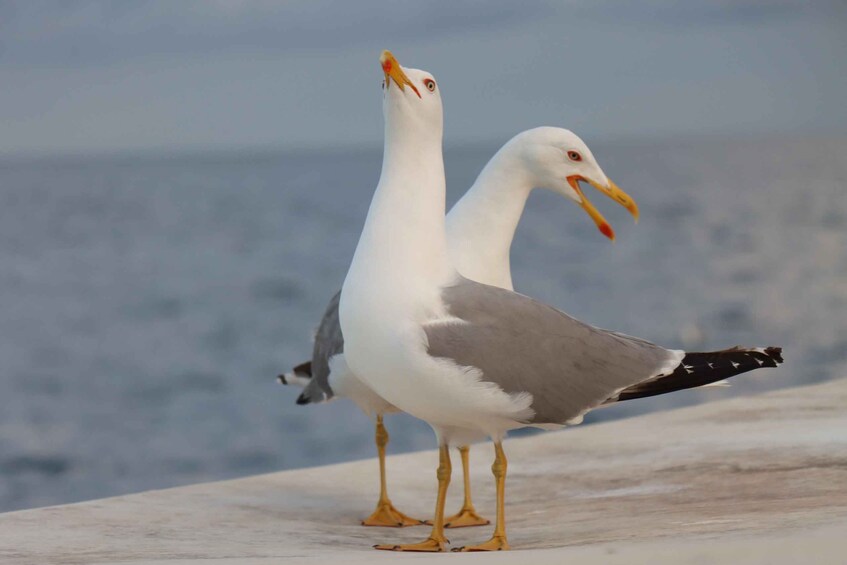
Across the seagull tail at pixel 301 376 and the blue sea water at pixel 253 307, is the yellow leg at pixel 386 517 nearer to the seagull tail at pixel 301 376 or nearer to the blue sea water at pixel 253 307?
the seagull tail at pixel 301 376

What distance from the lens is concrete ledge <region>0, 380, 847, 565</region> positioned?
380 centimetres

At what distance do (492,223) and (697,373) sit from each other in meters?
1.09

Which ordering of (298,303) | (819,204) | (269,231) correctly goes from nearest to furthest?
(298,303) < (269,231) < (819,204)

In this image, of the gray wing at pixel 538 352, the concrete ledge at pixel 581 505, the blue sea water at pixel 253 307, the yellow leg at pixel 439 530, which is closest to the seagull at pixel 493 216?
the concrete ledge at pixel 581 505

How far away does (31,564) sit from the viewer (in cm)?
400

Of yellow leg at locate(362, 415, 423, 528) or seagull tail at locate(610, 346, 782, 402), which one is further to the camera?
yellow leg at locate(362, 415, 423, 528)

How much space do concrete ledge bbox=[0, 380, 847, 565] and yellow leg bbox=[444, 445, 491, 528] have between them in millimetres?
88

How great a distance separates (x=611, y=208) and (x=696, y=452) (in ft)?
139

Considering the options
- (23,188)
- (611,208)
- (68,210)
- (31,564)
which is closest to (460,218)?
(31,564)

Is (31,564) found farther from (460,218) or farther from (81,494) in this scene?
(81,494)

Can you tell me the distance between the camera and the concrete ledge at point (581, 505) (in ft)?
12.5

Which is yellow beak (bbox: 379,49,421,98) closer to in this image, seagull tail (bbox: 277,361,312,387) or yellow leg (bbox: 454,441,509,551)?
yellow leg (bbox: 454,441,509,551)

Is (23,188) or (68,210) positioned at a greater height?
(23,188)

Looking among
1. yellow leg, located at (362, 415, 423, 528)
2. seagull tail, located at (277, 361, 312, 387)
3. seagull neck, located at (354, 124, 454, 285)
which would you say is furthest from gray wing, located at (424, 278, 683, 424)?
seagull tail, located at (277, 361, 312, 387)
